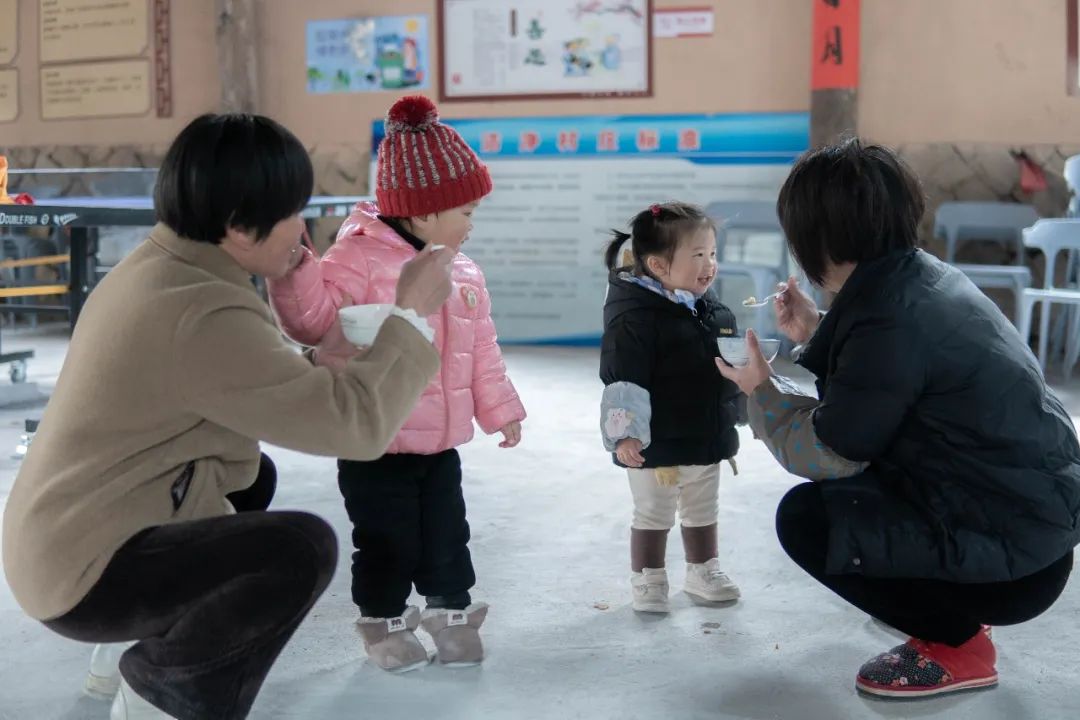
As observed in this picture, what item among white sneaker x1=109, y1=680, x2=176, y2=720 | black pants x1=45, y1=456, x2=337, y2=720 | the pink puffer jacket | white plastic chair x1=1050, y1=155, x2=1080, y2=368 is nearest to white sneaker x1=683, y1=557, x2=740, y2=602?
the pink puffer jacket

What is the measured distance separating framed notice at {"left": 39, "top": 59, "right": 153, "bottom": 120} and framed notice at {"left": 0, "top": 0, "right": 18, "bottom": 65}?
30 centimetres

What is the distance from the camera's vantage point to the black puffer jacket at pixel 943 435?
185 centimetres

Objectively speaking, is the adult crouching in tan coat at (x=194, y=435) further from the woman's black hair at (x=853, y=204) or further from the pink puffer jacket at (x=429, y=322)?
the woman's black hair at (x=853, y=204)

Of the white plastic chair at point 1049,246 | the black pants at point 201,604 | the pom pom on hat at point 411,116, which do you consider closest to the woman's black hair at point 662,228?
the pom pom on hat at point 411,116

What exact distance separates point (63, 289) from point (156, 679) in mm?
4303

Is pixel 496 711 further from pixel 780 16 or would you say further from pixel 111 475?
pixel 780 16

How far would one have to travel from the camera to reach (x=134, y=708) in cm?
172

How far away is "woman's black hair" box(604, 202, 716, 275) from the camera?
2.48m

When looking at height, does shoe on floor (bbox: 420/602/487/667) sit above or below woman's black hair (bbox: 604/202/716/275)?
below

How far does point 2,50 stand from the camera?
8203mm

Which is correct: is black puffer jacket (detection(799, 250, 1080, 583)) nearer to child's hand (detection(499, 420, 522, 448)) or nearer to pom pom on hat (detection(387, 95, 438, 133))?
child's hand (detection(499, 420, 522, 448))

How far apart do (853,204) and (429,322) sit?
786mm

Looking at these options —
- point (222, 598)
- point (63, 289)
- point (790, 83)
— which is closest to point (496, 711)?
point (222, 598)

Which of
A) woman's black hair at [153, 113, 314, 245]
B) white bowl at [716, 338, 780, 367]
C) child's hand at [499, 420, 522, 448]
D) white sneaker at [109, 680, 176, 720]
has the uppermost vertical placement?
woman's black hair at [153, 113, 314, 245]
